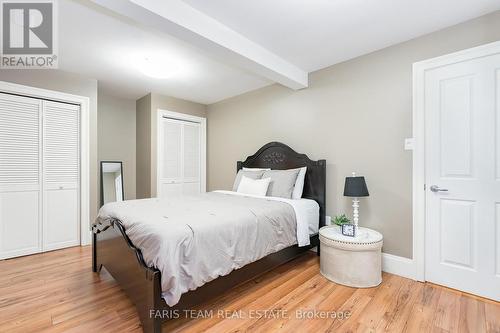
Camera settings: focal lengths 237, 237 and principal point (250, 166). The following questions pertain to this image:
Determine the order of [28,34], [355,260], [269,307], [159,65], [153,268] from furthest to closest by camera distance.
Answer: [159,65] < [28,34] < [355,260] < [269,307] < [153,268]

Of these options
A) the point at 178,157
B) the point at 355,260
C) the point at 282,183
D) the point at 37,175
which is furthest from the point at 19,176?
the point at 355,260

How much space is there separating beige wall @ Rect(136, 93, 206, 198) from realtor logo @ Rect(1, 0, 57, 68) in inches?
56.1

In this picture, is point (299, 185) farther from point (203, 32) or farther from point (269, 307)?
point (203, 32)

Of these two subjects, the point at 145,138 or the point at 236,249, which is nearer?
the point at 236,249

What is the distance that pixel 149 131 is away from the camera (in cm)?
420

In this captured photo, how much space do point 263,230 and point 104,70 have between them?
2.99m

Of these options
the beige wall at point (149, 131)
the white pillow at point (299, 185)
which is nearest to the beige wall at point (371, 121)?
the white pillow at point (299, 185)

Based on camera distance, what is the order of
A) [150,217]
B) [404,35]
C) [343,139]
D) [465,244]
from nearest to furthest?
[150,217]
[465,244]
[404,35]
[343,139]

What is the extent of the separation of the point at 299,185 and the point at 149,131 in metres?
2.81

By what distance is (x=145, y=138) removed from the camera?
171 inches

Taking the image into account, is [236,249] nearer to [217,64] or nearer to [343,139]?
[343,139]

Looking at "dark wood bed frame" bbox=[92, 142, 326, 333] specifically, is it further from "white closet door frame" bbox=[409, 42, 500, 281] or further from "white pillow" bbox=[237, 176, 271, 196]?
"white closet door frame" bbox=[409, 42, 500, 281]

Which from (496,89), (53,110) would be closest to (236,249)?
(496,89)

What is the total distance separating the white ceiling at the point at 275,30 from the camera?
1962mm
